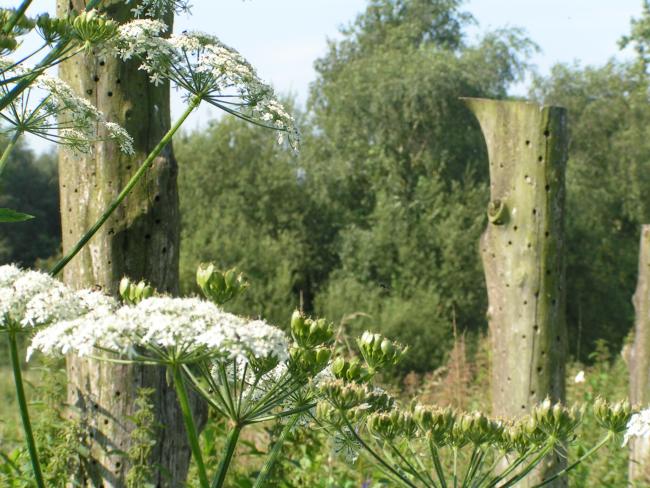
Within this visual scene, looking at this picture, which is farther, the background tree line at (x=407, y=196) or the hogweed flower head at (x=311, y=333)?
the background tree line at (x=407, y=196)

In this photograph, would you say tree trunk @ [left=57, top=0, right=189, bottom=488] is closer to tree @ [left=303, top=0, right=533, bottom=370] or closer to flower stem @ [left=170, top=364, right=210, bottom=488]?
flower stem @ [left=170, top=364, right=210, bottom=488]

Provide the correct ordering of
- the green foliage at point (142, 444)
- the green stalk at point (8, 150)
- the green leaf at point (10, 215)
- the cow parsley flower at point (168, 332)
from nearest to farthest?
the cow parsley flower at point (168, 332) < the green leaf at point (10, 215) < the green stalk at point (8, 150) < the green foliage at point (142, 444)

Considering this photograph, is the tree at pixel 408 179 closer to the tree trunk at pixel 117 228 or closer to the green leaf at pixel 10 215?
the tree trunk at pixel 117 228

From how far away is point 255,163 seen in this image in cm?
2258

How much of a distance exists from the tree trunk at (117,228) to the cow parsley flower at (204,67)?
1.14 m

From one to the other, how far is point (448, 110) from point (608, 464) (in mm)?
18137

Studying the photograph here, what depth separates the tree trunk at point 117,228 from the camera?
11.0ft

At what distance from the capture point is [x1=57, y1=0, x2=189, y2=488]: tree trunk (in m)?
3.34

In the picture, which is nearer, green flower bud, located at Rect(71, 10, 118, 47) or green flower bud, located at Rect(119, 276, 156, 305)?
green flower bud, located at Rect(119, 276, 156, 305)

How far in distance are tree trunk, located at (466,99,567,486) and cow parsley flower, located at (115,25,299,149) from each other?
9.32 ft

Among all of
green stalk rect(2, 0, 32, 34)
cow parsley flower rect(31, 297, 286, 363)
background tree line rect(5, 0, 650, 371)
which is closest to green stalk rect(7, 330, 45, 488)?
cow parsley flower rect(31, 297, 286, 363)

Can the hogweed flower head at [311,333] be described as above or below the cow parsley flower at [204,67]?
below

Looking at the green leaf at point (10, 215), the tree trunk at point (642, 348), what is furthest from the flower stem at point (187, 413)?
the tree trunk at point (642, 348)

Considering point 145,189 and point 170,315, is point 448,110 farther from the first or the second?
point 170,315
